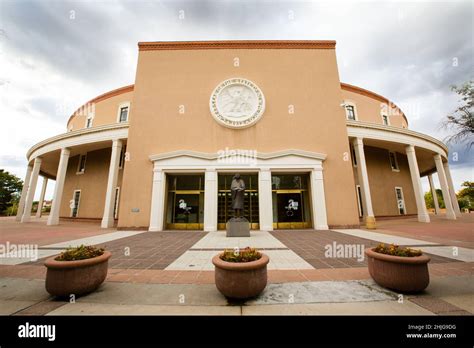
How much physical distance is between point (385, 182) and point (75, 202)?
3275 centimetres

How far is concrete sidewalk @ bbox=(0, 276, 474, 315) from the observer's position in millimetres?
2766

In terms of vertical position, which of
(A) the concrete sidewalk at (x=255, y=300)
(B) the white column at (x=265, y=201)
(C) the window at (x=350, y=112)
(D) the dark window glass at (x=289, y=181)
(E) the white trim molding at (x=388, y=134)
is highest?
(C) the window at (x=350, y=112)

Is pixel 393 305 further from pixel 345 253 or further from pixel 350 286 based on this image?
pixel 345 253

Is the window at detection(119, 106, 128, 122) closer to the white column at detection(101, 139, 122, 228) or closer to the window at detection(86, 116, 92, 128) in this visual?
the white column at detection(101, 139, 122, 228)

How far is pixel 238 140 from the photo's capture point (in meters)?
13.8

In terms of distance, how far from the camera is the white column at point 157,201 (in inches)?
486

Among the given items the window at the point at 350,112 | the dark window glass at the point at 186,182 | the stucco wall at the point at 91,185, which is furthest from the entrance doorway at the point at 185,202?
the window at the point at 350,112

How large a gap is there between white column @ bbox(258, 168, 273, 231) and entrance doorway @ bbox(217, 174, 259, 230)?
2.62ft

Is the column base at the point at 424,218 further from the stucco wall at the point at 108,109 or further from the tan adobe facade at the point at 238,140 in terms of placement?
the stucco wall at the point at 108,109

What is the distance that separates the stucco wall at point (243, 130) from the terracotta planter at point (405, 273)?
392 inches

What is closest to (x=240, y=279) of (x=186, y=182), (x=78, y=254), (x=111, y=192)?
(x=78, y=254)

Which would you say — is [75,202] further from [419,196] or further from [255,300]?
[419,196]
